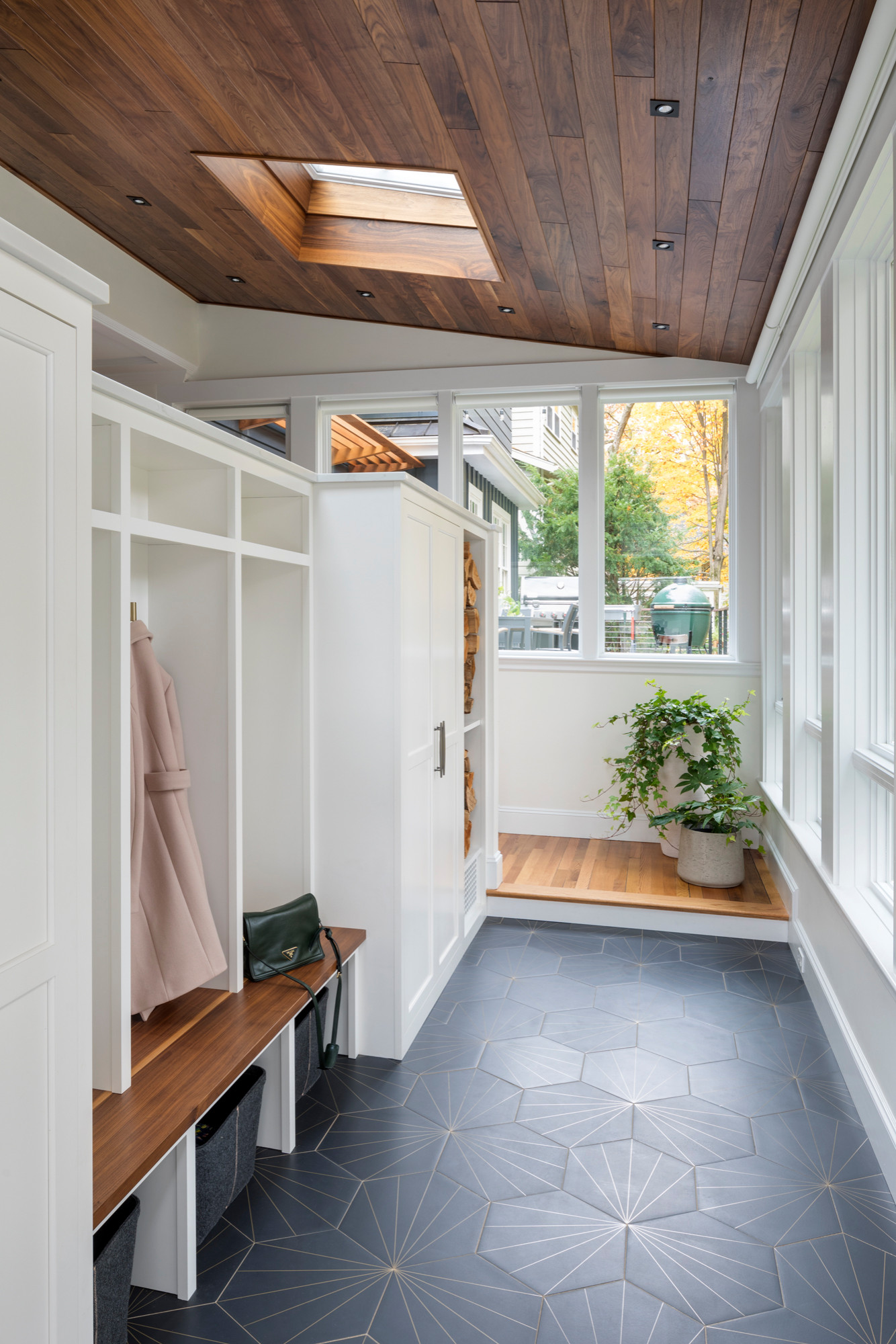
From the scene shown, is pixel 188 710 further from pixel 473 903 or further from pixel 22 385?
pixel 473 903

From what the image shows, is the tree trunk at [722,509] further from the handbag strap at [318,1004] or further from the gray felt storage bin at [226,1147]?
the gray felt storage bin at [226,1147]

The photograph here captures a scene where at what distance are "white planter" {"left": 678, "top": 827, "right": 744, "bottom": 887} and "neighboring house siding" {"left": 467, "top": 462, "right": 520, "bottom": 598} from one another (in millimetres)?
1744

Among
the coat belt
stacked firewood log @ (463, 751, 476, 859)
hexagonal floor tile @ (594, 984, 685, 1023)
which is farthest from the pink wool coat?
stacked firewood log @ (463, 751, 476, 859)

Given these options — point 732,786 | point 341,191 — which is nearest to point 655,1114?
point 732,786

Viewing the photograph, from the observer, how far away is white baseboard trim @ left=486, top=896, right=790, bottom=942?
11.7 ft

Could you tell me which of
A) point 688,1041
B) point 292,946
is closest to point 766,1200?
point 688,1041

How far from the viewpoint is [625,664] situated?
4.70 metres

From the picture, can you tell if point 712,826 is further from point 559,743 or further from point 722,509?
point 722,509

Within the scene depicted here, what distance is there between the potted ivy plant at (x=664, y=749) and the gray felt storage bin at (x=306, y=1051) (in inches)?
85.0

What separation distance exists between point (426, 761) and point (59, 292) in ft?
5.97

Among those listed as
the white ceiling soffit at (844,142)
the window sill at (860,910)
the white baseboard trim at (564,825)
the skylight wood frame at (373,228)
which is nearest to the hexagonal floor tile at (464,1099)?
the window sill at (860,910)

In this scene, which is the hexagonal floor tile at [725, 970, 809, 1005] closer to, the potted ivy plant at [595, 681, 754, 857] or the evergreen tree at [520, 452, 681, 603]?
the potted ivy plant at [595, 681, 754, 857]

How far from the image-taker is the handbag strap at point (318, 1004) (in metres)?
2.19

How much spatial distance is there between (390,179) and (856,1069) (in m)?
3.70
